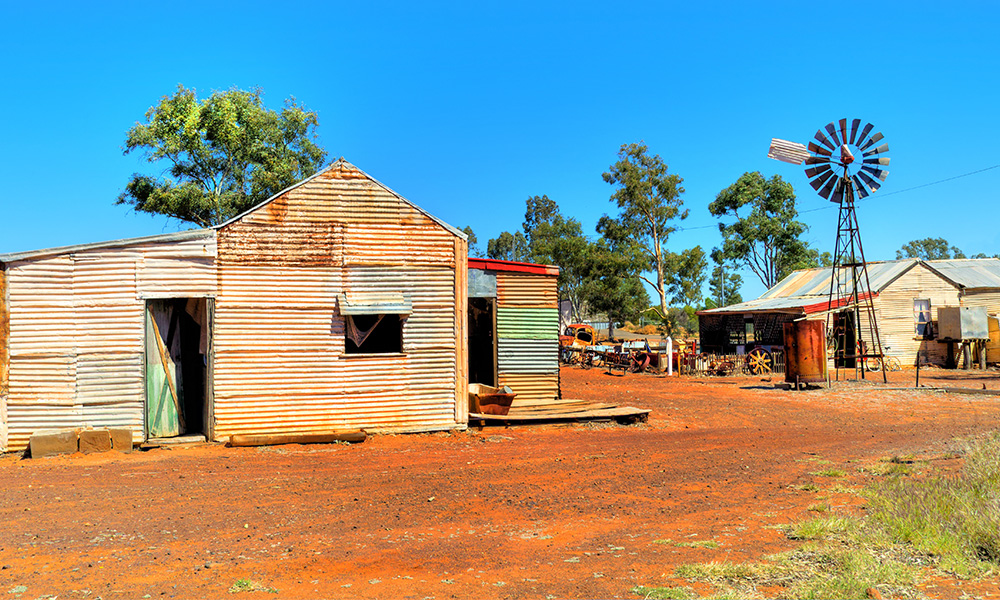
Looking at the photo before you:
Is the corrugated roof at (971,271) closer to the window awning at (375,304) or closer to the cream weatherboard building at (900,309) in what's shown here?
the cream weatherboard building at (900,309)

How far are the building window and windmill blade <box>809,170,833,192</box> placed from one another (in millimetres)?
9779

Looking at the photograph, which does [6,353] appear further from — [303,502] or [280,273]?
[303,502]

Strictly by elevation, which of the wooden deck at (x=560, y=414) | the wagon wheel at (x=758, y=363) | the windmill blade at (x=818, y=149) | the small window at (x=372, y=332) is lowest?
the wooden deck at (x=560, y=414)

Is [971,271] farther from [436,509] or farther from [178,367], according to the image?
[178,367]

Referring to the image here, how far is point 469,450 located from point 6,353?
7680mm

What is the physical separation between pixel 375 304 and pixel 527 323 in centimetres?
517

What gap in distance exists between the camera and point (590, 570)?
19.3ft

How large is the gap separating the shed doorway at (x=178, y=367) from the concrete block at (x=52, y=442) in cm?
113

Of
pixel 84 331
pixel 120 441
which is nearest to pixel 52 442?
pixel 120 441

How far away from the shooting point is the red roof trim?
16.8 meters

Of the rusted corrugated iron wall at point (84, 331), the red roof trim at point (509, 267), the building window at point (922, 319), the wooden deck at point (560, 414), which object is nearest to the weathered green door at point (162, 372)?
the rusted corrugated iron wall at point (84, 331)

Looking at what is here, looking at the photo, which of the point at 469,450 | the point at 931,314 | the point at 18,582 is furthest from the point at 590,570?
the point at 931,314

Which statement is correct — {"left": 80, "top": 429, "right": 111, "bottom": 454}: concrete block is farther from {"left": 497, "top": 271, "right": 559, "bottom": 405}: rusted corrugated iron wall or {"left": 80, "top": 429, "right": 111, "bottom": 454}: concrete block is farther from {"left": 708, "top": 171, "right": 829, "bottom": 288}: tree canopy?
{"left": 708, "top": 171, "right": 829, "bottom": 288}: tree canopy

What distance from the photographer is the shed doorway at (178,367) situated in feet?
41.6
